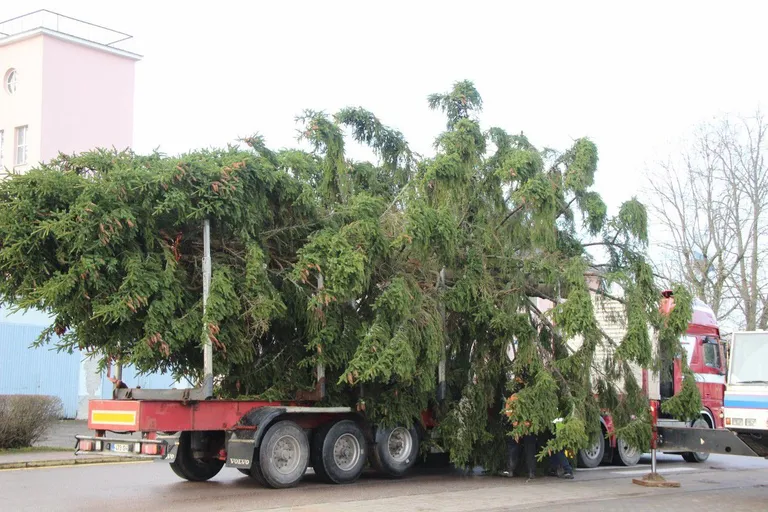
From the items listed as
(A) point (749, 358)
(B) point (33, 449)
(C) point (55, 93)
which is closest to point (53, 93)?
(C) point (55, 93)

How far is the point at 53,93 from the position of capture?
38719mm

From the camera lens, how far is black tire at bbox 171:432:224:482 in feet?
45.2

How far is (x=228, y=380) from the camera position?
13.7 meters

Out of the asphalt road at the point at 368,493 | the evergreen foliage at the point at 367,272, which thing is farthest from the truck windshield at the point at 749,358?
the asphalt road at the point at 368,493

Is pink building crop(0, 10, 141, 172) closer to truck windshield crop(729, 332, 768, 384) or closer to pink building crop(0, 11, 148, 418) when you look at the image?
pink building crop(0, 11, 148, 418)

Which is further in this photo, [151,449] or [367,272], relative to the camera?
[367,272]

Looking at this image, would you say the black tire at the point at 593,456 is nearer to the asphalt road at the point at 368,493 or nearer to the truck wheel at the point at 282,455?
the asphalt road at the point at 368,493

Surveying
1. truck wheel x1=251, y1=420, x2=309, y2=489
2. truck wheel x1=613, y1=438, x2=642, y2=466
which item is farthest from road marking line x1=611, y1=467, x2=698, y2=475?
truck wheel x1=251, y1=420, x2=309, y2=489

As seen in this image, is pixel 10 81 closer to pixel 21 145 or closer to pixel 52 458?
pixel 21 145

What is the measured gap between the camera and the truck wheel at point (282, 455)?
12703 mm

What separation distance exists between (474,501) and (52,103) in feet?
106

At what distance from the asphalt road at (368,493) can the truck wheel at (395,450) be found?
0.25 m

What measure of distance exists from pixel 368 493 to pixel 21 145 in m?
31.3

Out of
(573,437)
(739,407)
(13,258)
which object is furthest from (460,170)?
(13,258)
